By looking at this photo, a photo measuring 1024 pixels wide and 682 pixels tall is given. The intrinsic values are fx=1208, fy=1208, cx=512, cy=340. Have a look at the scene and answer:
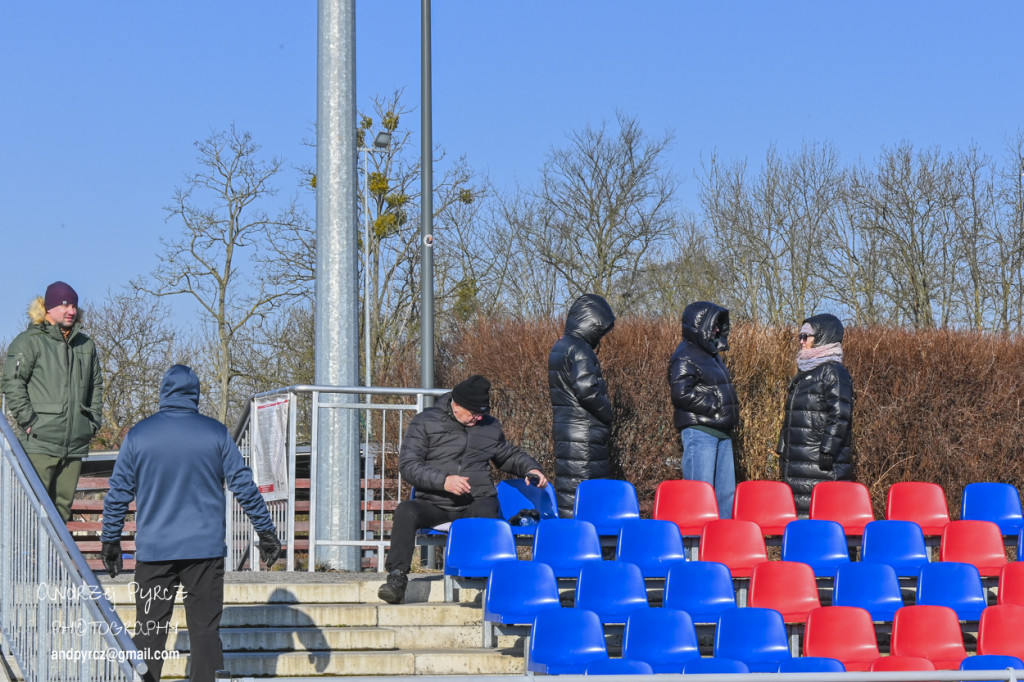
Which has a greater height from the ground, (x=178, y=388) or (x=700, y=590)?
(x=178, y=388)

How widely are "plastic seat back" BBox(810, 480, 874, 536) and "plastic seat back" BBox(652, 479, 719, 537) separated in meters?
0.93

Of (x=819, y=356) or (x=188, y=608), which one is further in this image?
(x=819, y=356)

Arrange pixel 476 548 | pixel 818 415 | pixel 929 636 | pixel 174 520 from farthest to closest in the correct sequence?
pixel 818 415, pixel 476 548, pixel 929 636, pixel 174 520

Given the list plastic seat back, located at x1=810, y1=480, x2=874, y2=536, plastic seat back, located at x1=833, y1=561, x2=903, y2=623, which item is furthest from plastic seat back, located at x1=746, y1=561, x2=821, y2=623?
plastic seat back, located at x1=810, y1=480, x2=874, y2=536

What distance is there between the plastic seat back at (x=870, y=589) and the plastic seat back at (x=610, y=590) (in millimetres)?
1363

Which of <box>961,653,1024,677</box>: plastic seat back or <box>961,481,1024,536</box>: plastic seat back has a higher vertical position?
<box>961,481,1024,536</box>: plastic seat back

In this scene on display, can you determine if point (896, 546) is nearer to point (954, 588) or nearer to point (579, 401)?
point (954, 588)

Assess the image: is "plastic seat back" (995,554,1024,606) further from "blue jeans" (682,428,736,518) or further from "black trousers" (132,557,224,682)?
"black trousers" (132,557,224,682)

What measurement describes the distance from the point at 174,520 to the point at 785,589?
374cm

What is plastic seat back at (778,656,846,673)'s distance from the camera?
5715mm

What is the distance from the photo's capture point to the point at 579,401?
8.77m

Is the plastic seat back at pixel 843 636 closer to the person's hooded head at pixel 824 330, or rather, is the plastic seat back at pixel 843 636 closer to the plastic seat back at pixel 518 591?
the plastic seat back at pixel 518 591

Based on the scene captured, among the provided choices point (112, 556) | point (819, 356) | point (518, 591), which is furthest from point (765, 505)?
point (112, 556)

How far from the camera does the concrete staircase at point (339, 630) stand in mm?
6656
